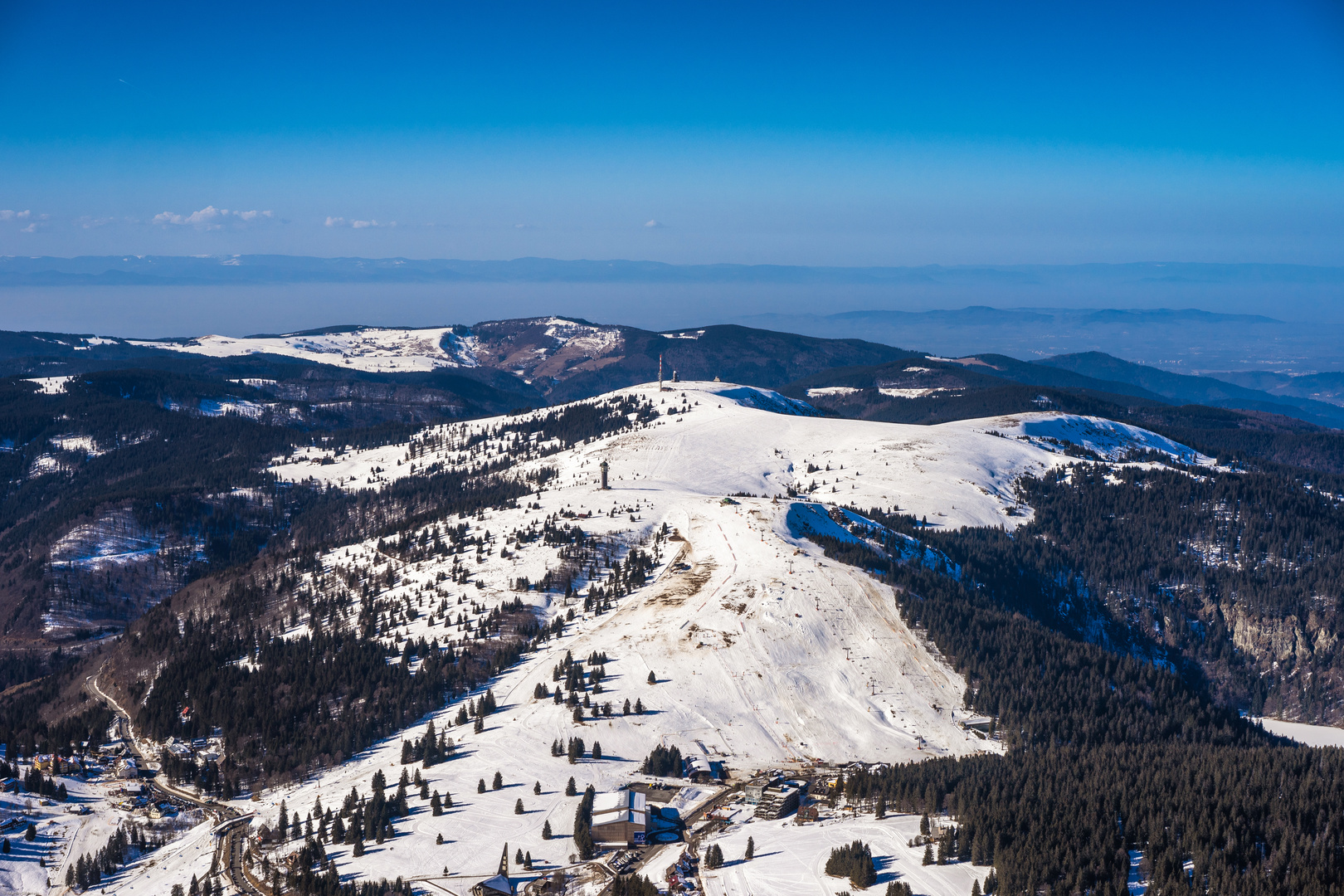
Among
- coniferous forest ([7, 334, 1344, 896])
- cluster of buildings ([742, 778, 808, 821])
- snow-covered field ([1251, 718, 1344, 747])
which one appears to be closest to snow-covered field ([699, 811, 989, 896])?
cluster of buildings ([742, 778, 808, 821])

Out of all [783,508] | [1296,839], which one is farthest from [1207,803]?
[783,508]

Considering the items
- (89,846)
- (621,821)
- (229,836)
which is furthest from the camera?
(229,836)

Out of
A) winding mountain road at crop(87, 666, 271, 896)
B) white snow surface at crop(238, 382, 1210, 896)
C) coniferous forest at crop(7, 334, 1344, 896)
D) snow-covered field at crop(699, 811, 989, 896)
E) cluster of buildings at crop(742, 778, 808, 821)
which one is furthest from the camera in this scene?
cluster of buildings at crop(742, 778, 808, 821)

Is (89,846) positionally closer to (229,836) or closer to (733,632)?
(229,836)

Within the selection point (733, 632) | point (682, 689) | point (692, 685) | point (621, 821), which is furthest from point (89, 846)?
point (733, 632)

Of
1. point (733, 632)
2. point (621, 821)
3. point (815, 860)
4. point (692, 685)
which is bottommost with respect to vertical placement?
point (621, 821)

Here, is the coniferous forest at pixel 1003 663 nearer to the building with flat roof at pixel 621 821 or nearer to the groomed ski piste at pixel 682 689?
the building with flat roof at pixel 621 821

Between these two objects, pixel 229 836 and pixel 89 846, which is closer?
pixel 89 846

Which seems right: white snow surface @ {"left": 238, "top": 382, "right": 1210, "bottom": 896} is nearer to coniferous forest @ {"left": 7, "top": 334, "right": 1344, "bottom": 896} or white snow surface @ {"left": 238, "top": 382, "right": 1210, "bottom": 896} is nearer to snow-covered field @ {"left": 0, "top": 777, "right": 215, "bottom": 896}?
coniferous forest @ {"left": 7, "top": 334, "right": 1344, "bottom": 896}

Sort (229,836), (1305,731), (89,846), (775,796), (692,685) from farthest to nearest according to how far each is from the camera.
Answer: (1305,731) < (692,685) < (775,796) < (229,836) < (89,846)

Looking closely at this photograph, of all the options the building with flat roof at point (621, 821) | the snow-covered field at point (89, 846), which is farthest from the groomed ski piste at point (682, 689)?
the building with flat roof at point (621, 821)
